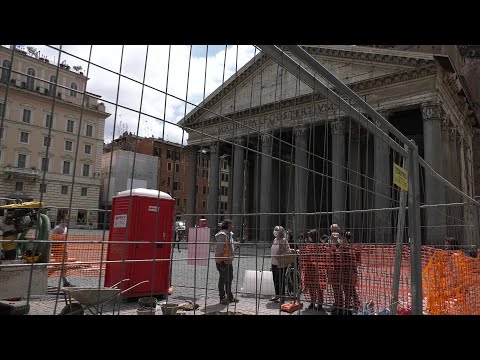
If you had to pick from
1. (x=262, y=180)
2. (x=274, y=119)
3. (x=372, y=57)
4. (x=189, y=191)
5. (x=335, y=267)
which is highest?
(x=372, y=57)

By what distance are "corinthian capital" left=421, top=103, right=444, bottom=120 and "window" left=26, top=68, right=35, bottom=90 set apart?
87.4 ft

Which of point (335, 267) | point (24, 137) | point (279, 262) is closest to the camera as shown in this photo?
point (24, 137)

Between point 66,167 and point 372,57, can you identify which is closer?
point 66,167

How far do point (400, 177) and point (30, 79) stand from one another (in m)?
3.64

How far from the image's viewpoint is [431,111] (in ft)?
82.2

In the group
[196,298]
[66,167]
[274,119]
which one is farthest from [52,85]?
[196,298]

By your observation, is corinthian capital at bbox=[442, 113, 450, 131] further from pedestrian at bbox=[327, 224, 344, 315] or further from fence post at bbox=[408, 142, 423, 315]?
fence post at bbox=[408, 142, 423, 315]

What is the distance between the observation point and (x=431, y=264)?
636cm

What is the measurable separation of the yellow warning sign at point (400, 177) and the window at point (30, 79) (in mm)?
3476

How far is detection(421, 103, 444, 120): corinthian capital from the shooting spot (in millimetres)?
24969

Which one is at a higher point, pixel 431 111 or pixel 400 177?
pixel 431 111

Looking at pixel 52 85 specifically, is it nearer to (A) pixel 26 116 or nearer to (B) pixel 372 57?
(A) pixel 26 116

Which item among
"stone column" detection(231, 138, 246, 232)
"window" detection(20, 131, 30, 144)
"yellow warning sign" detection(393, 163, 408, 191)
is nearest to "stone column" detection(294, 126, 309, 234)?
"stone column" detection(231, 138, 246, 232)
